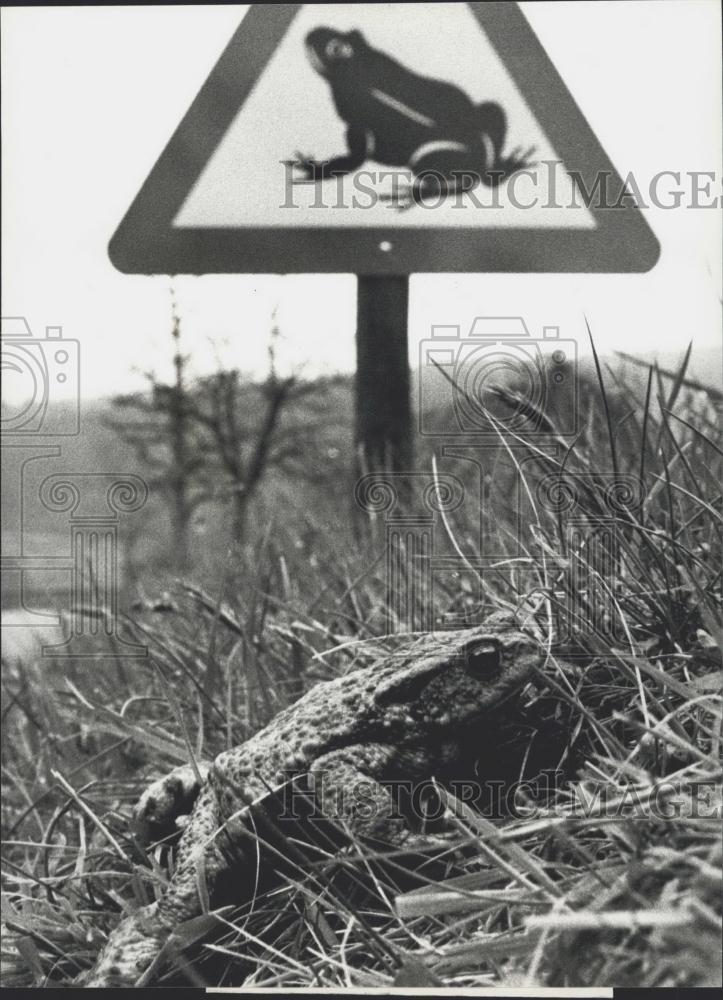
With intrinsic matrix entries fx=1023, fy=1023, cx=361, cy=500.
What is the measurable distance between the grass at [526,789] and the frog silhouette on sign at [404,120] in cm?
47

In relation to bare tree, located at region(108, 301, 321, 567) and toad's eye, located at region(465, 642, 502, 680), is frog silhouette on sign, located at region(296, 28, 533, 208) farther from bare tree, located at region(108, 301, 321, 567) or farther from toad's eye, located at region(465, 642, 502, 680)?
bare tree, located at region(108, 301, 321, 567)

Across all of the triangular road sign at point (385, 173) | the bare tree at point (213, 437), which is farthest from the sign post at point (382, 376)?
the bare tree at point (213, 437)

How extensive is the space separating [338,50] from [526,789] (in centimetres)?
135

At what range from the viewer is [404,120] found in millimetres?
1897

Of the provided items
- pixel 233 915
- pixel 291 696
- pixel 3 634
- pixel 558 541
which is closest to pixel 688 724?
pixel 558 541

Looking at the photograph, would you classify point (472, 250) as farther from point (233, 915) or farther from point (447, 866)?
point (233, 915)

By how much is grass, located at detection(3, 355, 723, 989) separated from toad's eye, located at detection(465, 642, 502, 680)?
0.07m

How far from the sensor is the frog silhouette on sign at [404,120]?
5.81 feet

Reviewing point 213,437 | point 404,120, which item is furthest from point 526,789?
point 213,437

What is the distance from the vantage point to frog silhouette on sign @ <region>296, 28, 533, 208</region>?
177 centimetres

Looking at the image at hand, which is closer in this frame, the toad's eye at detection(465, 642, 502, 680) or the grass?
the grass

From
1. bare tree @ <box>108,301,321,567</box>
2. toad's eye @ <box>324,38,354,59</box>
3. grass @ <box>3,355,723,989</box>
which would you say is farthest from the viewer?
bare tree @ <box>108,301,321,567</box>

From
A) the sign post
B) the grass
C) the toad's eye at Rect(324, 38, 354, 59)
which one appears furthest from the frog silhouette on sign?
the grass

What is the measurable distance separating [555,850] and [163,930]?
554 millimetres
